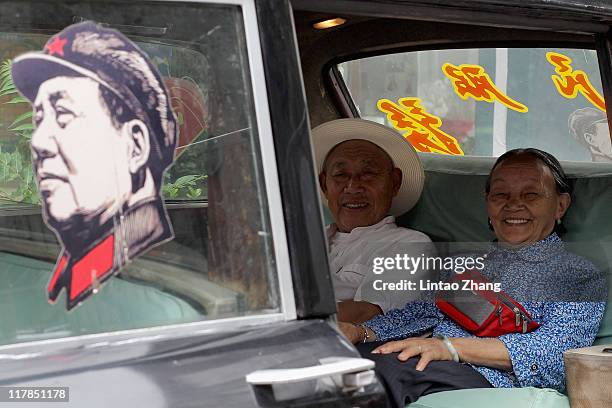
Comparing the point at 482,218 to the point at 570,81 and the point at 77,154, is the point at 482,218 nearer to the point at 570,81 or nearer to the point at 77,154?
the point at 570,81

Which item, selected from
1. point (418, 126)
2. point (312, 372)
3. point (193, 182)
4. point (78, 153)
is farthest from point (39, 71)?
point (418, 126)

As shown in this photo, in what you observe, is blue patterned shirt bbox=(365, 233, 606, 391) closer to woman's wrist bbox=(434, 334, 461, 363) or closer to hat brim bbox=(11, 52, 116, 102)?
woman's wrist bbox=(434, 334, 461, 363)

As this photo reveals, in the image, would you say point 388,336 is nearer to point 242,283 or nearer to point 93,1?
point 242,283

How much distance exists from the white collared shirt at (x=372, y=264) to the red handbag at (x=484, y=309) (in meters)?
0.12

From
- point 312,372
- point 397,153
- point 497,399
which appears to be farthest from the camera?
point 397,153

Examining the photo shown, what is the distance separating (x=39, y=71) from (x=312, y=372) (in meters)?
0.62

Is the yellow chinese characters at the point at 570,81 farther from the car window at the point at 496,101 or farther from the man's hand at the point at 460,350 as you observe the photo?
the man's hand at the point at 460,350

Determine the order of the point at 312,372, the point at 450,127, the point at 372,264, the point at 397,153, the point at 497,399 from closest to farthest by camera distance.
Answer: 1. the point at 312,372
2. the point at 497,399
3. the point at 372,264
4. the point at 450,127
5. the point at 397,153

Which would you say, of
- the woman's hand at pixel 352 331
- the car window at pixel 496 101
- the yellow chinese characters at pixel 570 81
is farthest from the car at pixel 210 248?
the woman's hand at pixel 352 331

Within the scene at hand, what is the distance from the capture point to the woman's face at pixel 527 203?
2.80m

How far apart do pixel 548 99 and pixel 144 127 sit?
1.59m

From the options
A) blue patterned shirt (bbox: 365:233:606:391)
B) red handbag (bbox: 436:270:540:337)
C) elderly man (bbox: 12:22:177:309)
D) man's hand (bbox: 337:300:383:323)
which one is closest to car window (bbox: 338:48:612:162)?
blue patterned shirt (bbox: 365:233:606:391)

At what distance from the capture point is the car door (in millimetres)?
1404

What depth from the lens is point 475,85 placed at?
2.76 m
